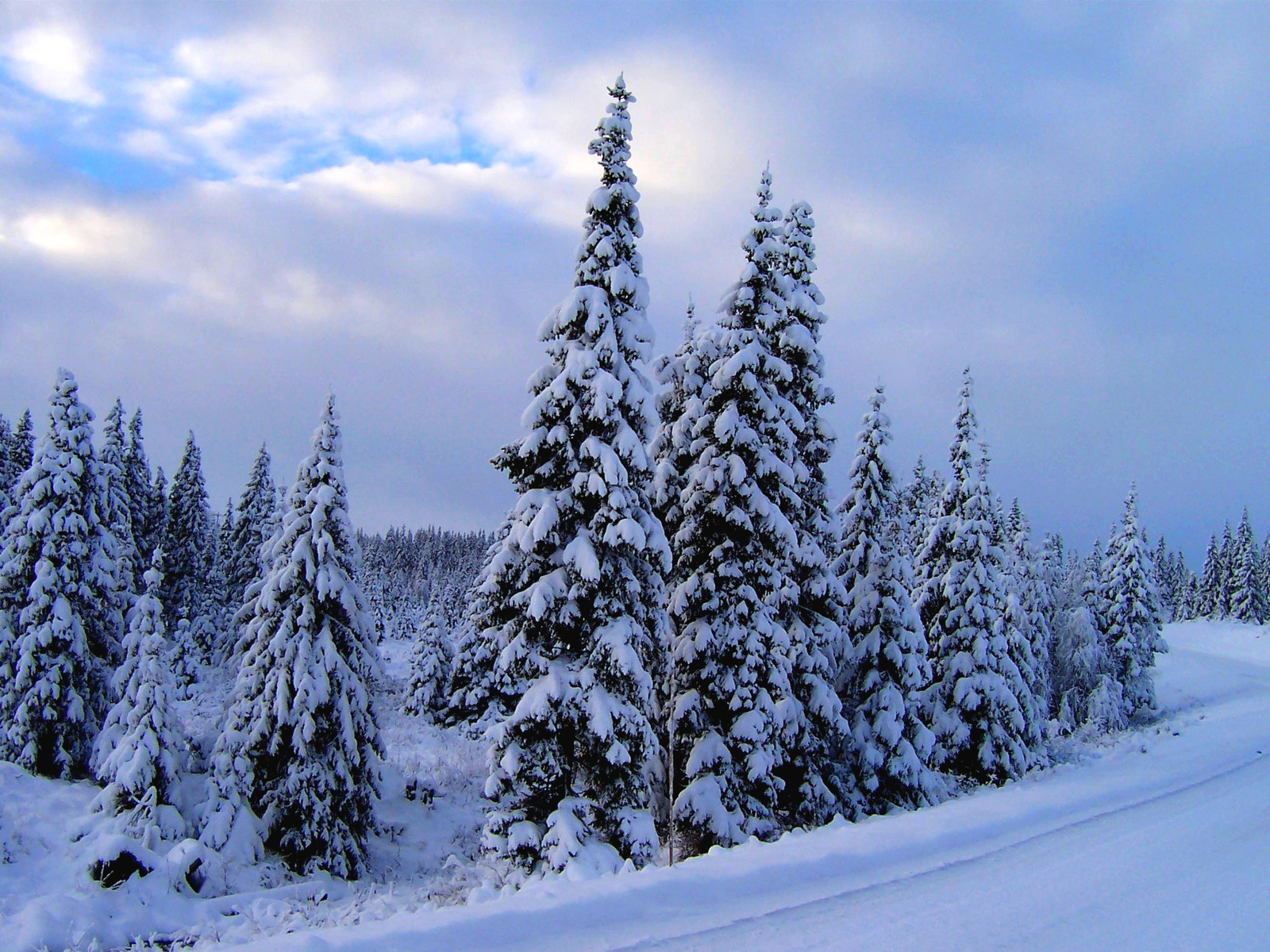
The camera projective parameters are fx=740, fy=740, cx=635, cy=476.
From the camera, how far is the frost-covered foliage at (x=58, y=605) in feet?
81.5

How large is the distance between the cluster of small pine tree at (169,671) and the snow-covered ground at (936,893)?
767 centimetres

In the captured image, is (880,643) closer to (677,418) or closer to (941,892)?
(677,418)

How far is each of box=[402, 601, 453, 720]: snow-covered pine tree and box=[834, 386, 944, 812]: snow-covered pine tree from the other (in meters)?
27.6

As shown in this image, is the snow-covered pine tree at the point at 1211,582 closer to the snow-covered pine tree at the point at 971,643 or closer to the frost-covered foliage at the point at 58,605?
the snow-covered pine tree at the point at 971,643

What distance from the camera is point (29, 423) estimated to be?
5228 centimetres

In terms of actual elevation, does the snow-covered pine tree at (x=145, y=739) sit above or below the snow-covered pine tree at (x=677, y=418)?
below

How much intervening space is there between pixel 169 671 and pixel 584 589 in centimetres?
1442

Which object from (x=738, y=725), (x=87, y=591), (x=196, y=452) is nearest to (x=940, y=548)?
Answer: (x=738, y=725)

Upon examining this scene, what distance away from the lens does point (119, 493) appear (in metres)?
41.0

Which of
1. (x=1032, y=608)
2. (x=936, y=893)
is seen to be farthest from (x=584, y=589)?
(x=1032, y=608)

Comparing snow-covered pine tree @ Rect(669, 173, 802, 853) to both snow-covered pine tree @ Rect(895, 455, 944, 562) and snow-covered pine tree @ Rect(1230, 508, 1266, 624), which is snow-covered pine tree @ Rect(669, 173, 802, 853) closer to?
snow-covered pine tree @ Rect(895, 455, 944, 562)

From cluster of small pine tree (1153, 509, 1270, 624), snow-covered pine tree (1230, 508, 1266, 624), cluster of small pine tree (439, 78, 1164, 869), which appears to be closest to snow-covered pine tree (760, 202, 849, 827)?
cluster of small pine tree (439, 78, 1164, 869)

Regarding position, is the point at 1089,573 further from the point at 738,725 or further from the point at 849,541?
the point at 738,725

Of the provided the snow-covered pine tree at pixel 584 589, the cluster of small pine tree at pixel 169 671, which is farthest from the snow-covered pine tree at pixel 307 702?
the snow-covered pine tree at pixel 584 589
